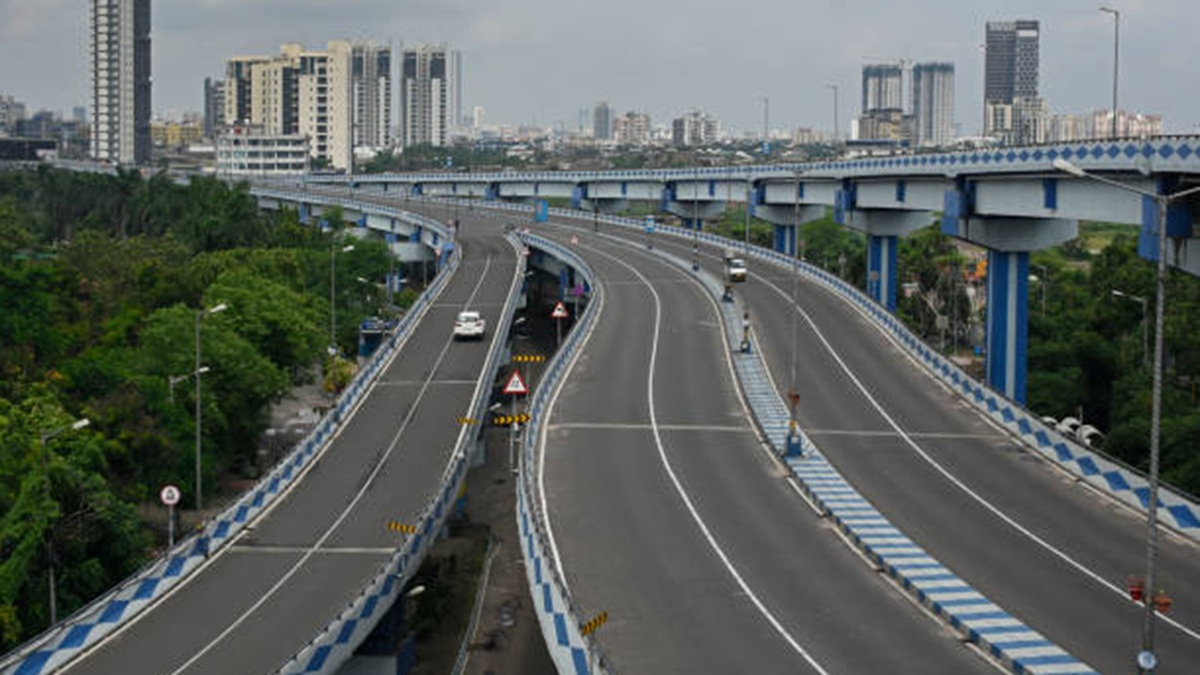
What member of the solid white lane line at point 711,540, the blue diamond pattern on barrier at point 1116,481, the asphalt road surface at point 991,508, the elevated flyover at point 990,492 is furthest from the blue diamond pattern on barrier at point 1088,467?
the solid white lane line at point 711,540

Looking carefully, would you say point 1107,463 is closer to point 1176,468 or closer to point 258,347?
point 1176,468

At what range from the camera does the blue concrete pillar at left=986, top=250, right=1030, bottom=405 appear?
62781 millimetres

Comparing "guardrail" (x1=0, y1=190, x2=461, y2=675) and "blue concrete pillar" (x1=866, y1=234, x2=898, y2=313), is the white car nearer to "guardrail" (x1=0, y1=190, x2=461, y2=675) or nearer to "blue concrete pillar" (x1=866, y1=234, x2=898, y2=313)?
"guardrail" (x1=0, y1=190, x2=461, y2=675)

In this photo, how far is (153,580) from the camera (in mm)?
36312

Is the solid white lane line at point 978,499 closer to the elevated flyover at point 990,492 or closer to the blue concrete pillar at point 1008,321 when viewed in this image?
the elevated flyover at point 990,492

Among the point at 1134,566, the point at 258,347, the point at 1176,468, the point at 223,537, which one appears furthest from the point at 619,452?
the point at 258,347

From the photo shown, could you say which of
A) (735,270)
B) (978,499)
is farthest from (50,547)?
(735,270)

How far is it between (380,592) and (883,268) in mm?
58651

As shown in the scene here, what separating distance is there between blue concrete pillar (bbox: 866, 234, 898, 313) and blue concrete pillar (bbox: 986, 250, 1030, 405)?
24.0 meters

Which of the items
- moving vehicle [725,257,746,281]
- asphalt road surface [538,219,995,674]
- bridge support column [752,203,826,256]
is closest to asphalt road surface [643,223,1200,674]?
asphalt road surface [538,219,995,674]

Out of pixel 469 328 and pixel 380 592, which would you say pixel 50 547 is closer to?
pixel 380 592

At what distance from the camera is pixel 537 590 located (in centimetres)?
3136

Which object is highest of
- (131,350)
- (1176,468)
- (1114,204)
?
(1114,204)

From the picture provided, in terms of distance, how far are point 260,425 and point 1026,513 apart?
39527 mm
